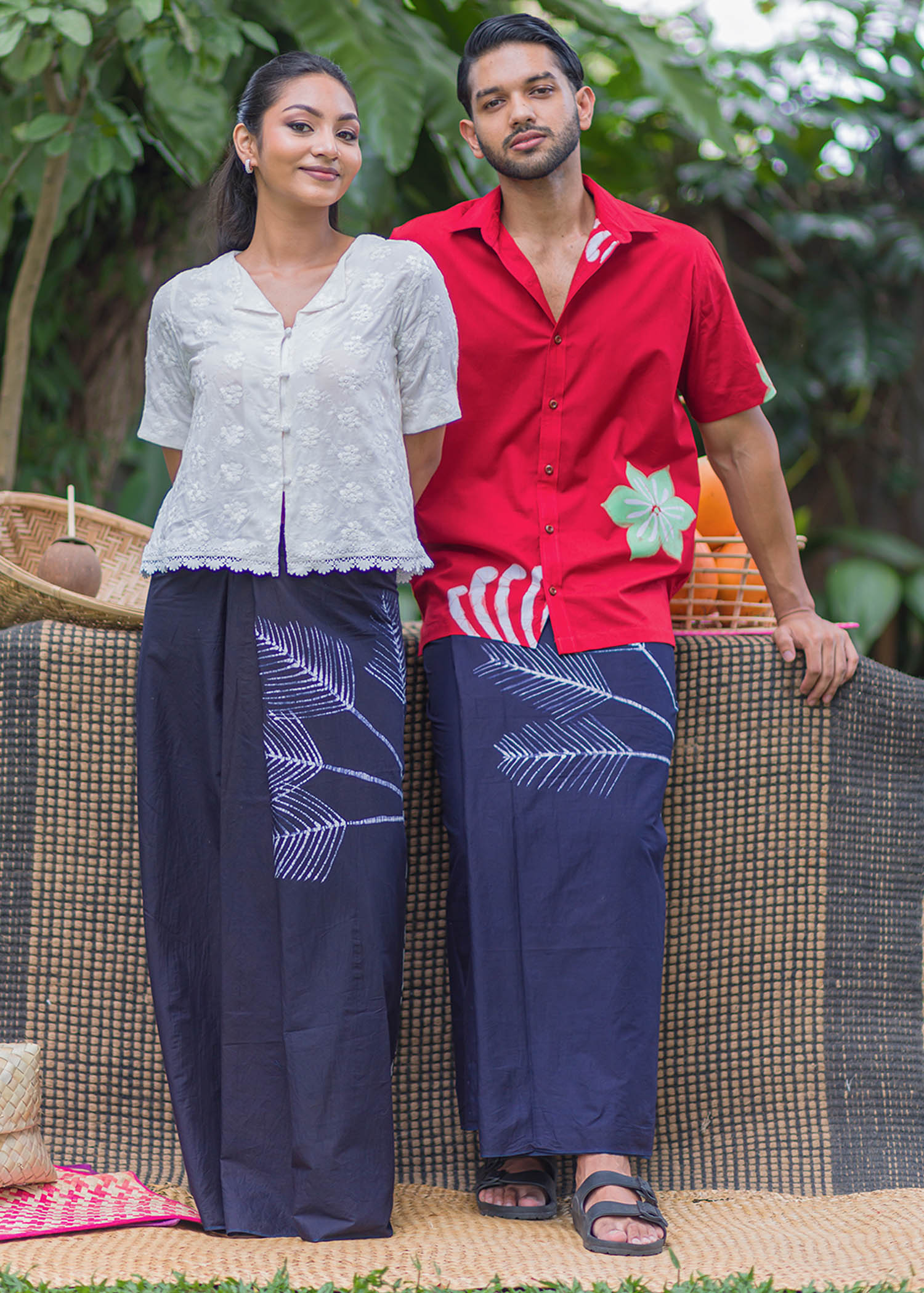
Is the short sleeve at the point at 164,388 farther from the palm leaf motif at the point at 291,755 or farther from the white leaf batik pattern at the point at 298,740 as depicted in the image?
the palm leaf motif at the point at 291,755

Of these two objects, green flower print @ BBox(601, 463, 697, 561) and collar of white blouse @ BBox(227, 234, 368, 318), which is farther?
green flower print @ BBox(601, 463, 697, 561)

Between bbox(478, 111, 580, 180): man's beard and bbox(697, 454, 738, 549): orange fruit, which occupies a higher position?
bbox(478, 111, 580, 180): man's beard

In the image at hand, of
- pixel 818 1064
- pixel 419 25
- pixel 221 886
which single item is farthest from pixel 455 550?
pixel 419 25

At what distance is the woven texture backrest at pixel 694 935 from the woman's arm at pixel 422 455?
1.16 feet

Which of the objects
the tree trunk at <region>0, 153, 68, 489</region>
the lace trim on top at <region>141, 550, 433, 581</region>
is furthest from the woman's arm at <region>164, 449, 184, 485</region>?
the tree trunk at <region>0, 153, 68, 489</region>

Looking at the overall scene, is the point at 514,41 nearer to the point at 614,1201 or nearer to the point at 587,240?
the point at 587,240

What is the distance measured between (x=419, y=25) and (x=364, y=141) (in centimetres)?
50

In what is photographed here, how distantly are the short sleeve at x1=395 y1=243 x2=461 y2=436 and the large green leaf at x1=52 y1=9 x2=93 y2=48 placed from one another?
1.13m

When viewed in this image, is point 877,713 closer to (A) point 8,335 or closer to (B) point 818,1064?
(B) point 818,1064

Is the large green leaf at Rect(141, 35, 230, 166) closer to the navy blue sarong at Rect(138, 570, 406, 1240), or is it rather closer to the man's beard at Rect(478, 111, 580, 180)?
the man's beard at Rect(478, 111, 580, 180)

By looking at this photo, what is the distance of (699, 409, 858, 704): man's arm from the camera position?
7.16 feet

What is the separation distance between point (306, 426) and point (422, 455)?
227 mm

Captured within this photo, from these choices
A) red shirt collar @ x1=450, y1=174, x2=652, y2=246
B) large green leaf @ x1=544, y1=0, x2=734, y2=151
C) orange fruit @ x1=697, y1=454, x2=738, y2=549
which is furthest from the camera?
large green leaf @ x1=544, y1=0, x2=734, y2=151

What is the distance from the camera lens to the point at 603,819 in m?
2.01
